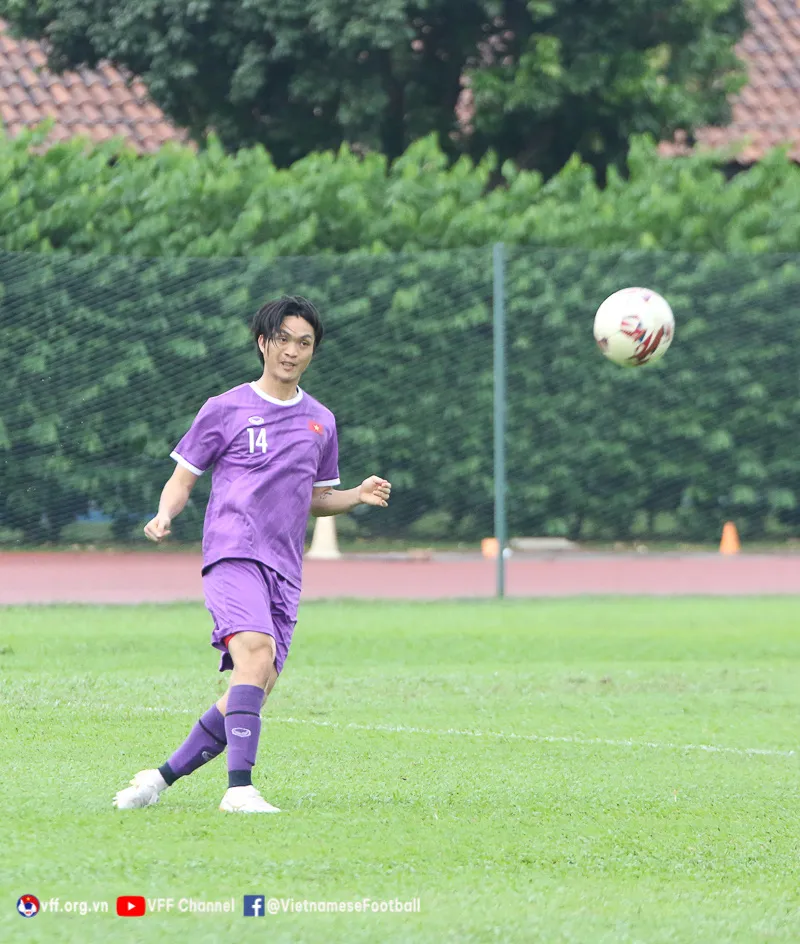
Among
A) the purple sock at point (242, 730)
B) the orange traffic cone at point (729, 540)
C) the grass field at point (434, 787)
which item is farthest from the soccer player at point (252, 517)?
the orange traffic cone at point (729, 540)

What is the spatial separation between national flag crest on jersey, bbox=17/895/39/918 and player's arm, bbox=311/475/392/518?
7.20ft

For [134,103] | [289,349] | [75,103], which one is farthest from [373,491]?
[134,103]

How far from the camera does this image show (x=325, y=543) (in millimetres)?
16859

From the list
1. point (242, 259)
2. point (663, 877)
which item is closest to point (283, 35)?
point (242, 259)

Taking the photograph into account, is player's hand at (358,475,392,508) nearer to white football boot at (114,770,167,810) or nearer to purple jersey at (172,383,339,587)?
purple jersey at (172,383,339,587)

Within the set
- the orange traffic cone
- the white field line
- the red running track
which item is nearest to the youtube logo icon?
the white field line

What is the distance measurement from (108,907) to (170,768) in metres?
1.48

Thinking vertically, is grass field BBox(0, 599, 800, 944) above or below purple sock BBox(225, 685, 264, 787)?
below

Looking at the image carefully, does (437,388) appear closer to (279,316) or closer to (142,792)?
(279,316)

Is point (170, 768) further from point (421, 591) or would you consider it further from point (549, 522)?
point (549, 522)

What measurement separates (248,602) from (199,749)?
1.67 ft

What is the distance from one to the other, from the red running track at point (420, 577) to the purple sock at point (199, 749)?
8.09 metres

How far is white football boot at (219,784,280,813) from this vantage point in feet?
19.5

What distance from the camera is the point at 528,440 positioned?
1712 cm
